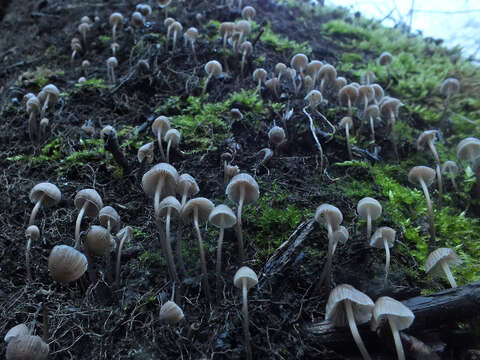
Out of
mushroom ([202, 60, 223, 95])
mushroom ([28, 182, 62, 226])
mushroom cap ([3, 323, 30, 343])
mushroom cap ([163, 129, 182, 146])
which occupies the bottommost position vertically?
mushroom cap ([3, 323, 30, 343])

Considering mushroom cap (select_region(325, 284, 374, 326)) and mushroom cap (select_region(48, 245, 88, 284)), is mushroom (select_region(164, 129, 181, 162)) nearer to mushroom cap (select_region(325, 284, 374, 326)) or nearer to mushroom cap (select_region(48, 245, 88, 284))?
mushroom cap (select_region(48, 245, 88, 284))

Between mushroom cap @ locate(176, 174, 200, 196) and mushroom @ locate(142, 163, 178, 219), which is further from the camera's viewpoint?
mushroom cap @ locate(176, 174, 200, 196)

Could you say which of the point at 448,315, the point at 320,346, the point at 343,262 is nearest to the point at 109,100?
the point at 343,262

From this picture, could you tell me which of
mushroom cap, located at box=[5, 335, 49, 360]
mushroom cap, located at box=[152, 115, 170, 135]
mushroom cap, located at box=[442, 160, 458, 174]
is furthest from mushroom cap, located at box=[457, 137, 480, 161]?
mushroom cap, located at box=[5, 335, 49, 360]

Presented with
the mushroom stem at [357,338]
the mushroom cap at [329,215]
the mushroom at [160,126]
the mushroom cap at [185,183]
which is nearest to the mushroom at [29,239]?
the mushroom cap at [185,183]

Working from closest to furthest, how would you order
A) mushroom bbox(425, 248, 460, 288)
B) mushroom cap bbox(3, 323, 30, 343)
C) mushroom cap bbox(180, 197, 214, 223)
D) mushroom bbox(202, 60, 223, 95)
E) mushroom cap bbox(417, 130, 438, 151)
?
mushroom cap bbox(3, 323, 30, 343)
mushroom bbox(425, 248, 460, 288)
mushroom cap bbox(180, 197, 214, 223)
mushroom cap bbox(417, 130, 438, 151)
mushroom bbox(202, 60, 223, 95)

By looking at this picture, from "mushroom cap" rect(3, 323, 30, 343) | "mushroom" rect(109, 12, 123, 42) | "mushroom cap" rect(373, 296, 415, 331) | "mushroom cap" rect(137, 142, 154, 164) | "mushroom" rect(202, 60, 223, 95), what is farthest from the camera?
"mushroom" rect(109, 12, 123, 42)
